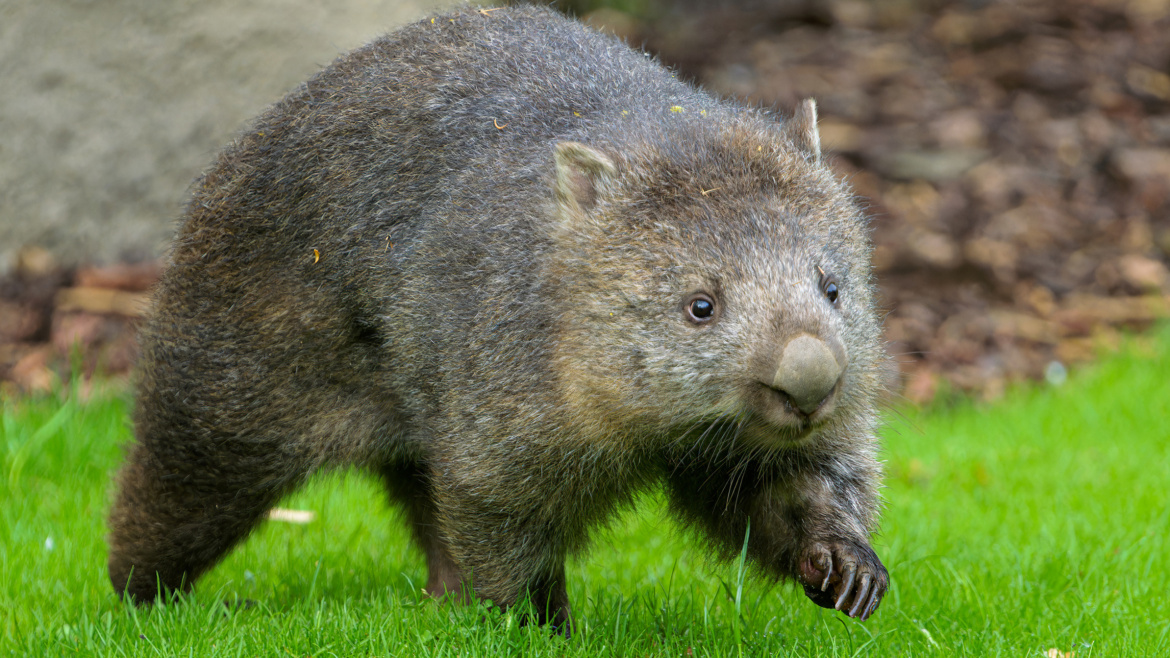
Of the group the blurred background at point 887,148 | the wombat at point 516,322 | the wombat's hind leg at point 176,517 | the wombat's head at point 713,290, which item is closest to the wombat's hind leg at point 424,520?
the wombat at point 516,322

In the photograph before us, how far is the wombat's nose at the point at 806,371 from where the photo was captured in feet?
11.6

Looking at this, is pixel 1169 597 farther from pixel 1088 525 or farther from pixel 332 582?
pixel 332 582

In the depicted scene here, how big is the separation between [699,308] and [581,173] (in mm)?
647

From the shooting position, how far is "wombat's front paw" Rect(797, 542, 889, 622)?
14.1 feet

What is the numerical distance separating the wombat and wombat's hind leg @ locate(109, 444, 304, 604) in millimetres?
12

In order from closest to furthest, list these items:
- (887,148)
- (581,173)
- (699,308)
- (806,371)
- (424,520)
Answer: (806,371) → (699,308) → (581,173) → (424,520) → (887,148)

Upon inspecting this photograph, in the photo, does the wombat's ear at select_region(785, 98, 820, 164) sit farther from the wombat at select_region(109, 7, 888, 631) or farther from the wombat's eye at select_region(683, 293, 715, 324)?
the wombat's eye at select_region(683, 293, 715, 324)

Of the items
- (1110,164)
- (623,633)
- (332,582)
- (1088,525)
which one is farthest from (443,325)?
(1110,164)

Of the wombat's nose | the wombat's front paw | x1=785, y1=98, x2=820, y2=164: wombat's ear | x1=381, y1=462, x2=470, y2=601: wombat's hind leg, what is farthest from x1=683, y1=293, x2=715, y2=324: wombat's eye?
x1=381, y1=462, x2=470, y2=601: wombat's hind leg

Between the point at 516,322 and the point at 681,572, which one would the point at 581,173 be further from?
the point at 681,572

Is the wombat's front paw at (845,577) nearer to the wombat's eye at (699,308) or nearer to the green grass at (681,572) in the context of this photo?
the green grass at (681,572)

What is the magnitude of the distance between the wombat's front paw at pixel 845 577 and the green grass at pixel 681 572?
0.66ft

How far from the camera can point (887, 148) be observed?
422 inches

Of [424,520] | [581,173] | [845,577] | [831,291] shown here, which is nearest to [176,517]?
[424,520]
